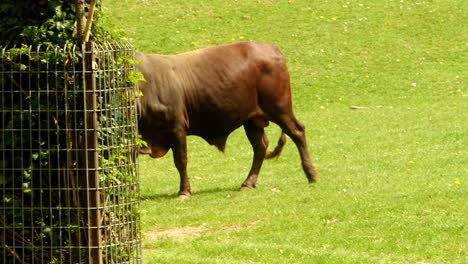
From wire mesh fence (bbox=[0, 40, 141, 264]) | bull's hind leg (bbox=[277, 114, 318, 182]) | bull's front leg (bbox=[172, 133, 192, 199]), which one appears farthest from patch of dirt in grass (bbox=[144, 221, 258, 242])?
wire mesh fence (bbox=[0, 40, 141, 264])

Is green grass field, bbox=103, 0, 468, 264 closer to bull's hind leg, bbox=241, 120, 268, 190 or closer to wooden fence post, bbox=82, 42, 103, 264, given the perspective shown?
bull's hind leg, bbox=241, 120, 268, 190

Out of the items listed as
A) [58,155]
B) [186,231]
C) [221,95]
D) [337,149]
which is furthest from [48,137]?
[337,149]

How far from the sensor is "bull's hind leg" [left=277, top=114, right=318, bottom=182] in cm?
1420

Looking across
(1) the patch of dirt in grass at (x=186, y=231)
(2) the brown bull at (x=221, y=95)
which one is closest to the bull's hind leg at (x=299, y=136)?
(2) the brown bull at (x=221, y=95)

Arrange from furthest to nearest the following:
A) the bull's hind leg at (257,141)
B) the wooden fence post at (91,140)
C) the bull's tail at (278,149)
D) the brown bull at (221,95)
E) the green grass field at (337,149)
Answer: the bull's tail at (278,149) < the bull's hind leg at (257,141) < the brown bull at (221,95) < the green grass field at (337,149) < the wooden fence post at (91,140)

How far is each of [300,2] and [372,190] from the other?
1638cm

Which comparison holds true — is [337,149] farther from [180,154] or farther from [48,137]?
[48,137]

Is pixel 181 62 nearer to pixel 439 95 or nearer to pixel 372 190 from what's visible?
pixel 372 190

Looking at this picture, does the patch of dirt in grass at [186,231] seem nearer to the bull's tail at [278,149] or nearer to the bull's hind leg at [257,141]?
the bull's hind leg at [257,141]

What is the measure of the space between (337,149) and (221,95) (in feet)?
11.0

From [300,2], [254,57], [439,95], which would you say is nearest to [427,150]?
[254,57]

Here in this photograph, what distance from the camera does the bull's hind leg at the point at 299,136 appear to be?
46.6ft

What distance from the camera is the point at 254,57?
14.4 meters

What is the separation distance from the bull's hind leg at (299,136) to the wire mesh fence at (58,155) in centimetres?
698
